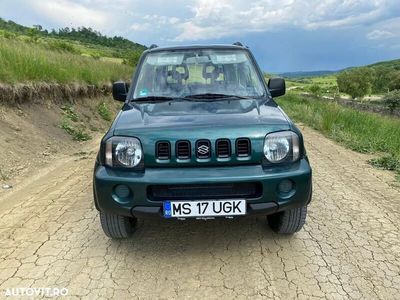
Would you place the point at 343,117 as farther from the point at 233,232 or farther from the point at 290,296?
the point at 290,296

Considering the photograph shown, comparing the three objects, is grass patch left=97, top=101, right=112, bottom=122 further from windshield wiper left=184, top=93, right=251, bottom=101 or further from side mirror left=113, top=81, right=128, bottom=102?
windshield wiper left=184, top=93, right=251, bottom=101

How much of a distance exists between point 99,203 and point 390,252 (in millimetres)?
2422

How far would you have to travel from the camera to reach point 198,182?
279 cm

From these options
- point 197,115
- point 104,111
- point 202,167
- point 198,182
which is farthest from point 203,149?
point 104,111

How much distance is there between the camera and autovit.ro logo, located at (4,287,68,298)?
2701 millimetres

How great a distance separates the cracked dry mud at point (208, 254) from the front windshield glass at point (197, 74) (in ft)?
4.30

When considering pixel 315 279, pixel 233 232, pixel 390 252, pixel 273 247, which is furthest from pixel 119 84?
pixel 390 252

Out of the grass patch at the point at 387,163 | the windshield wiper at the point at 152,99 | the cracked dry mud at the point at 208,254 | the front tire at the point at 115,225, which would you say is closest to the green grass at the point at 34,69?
the cracked dry mud at the point at 208,254

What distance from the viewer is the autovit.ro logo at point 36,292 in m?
2.70

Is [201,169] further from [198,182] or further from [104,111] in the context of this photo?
[104,111]

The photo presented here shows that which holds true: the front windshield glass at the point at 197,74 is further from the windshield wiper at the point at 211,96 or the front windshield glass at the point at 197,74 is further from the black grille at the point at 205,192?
the black grille at the point at 205,192

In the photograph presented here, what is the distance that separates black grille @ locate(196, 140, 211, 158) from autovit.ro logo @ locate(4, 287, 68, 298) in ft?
4.45

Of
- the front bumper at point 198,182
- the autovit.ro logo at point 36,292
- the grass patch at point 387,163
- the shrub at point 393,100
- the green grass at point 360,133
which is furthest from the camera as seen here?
the shrub at point 393,100

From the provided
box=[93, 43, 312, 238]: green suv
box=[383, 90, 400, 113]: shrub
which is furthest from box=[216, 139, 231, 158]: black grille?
box=[383, 90, 400, 113]: shrub
